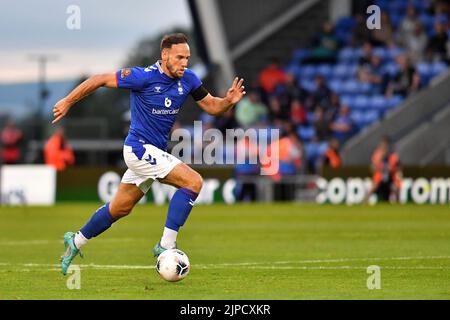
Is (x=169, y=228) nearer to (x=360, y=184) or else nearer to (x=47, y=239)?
(x=47, y=239)

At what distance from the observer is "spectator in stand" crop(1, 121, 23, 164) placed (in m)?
35.1

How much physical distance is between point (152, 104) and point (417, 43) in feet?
79.7

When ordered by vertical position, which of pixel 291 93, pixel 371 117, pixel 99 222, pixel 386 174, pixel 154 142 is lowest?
pixel 99 222

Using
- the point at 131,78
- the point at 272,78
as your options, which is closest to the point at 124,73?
the point at 131,78

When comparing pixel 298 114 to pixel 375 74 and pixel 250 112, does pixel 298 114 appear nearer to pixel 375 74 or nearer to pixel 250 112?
pixel 250 112

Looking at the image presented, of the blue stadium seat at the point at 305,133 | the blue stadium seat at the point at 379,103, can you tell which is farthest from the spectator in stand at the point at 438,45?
the blue stadium seat at the point at 305,133

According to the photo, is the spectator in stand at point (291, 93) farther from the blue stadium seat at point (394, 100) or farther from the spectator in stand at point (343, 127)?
the blue stadium seat at point (394, 100)

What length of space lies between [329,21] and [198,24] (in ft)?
14.8

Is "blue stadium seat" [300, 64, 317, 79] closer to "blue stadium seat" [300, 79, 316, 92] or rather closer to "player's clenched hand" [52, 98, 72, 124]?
"blue stadium seat" [300, 79, 316, 92]

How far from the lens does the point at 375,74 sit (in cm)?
3566

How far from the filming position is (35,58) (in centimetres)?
3944

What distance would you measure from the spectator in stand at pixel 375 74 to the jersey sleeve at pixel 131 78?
915 inches
